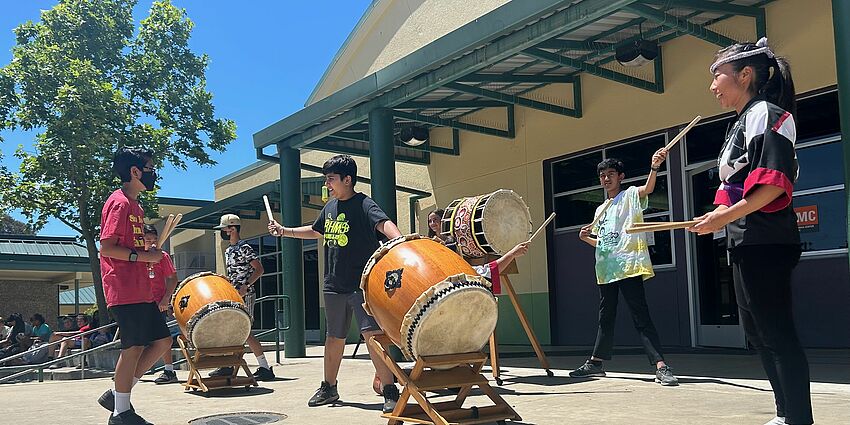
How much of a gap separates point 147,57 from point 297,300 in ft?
56.4

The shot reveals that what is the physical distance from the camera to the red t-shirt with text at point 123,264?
5.43 meters

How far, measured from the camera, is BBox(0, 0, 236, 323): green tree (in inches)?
829

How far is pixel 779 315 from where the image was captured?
11.4 feet

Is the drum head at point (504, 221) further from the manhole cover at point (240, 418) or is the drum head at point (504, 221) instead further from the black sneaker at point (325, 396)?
the manhole cover at point (240, 418)

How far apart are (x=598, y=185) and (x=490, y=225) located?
4626 millimetres

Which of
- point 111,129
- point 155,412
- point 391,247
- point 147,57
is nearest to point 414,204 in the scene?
point 155,412

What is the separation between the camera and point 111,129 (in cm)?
2198

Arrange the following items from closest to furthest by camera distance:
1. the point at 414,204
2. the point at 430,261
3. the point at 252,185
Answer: the point at 430,261, the point at 414,204, the point at 252,185

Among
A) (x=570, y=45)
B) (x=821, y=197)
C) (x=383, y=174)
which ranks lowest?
(x=821, y=197)

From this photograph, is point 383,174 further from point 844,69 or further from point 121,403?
point 844,69

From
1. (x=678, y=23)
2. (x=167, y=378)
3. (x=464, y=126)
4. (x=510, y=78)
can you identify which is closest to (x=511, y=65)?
(x=510, y=78)

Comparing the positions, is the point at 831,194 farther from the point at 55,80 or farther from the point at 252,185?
the point at 55,80

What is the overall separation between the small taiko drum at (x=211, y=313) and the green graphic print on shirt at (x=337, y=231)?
2094 millimetres

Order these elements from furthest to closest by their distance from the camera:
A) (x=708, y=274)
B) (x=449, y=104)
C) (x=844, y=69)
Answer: (x=449, y=104)
(x=708, y=274)
(x=844, y=69)
